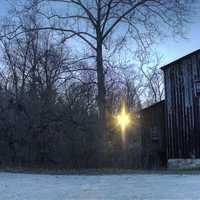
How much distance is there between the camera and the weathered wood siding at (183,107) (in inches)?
1107

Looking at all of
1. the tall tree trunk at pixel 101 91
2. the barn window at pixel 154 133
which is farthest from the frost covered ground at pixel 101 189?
the barn window at pixel 154 133

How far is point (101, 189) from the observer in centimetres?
1524

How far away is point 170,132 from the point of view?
2994 cm

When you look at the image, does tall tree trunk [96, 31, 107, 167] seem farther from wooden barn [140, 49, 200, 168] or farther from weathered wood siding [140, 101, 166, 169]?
wooden barn [140, 49, 200, 168]

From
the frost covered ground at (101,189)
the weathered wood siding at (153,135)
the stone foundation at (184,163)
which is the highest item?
the weathered wood siding at (153,135)

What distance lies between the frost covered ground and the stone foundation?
31.5 feet

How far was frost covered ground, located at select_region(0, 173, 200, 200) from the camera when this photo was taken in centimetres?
1353

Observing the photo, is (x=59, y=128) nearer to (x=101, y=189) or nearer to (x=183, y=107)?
(x=183, y=107)

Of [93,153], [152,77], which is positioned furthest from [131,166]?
[152,77]

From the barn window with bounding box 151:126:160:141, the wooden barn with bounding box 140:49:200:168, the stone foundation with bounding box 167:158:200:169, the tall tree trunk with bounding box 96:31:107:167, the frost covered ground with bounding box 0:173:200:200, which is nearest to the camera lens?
the frost covered ground with bounding box 0:173:200:200

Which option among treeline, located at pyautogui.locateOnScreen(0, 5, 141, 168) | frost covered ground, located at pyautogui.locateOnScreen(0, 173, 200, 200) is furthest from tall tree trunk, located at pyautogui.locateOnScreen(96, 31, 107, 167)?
frost covered ground, located at pyautogui.locateOnScreen(0, 173, 200, 200)

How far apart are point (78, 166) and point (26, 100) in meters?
5.55

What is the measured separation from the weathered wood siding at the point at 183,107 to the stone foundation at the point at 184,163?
Result: 10.5 inches

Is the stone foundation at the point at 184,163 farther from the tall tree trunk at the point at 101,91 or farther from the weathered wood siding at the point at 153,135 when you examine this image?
the tall tree trunk at the point at 101,91
